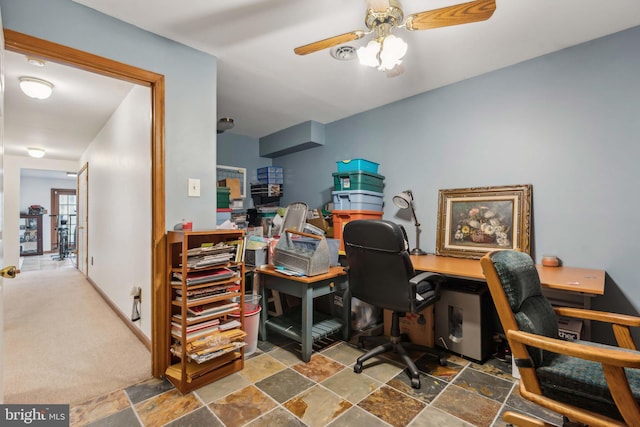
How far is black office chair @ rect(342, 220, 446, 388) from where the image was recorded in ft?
6.07

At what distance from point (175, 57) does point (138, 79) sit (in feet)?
1.01

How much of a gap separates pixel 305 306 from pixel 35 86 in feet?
9.62

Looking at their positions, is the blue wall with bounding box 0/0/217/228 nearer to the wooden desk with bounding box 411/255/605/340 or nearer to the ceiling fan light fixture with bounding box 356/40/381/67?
the ceiling fan light fixture with bounding box 356/40/381/67

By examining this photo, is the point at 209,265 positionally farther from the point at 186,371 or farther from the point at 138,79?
the point at 138,79

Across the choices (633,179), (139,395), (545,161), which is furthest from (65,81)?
(633,179)

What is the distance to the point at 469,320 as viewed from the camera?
2160mm

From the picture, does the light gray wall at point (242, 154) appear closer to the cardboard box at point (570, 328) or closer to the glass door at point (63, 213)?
the cardboard box at point (570, 328)

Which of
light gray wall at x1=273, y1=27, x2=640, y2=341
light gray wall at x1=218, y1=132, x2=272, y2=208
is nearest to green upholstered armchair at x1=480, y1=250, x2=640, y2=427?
light gray wall at x1=273, y1=27, x2=640, y2=341

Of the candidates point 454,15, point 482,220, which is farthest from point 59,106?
point 482,220

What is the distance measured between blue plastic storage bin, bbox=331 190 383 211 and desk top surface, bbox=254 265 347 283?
2.35 ft

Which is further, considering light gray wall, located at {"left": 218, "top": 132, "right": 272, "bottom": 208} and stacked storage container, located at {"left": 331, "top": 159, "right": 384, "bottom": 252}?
light gray wall, located at {"left": 218, "top": 132, "right": 272, "bottom": 208}

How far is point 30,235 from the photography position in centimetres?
781

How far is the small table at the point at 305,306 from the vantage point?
217 centimetres

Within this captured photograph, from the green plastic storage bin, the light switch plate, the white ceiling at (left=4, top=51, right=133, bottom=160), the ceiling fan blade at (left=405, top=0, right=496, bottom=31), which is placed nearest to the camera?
the ceiling fan blade at (left=405, top=0, right=496, bottom=31)
